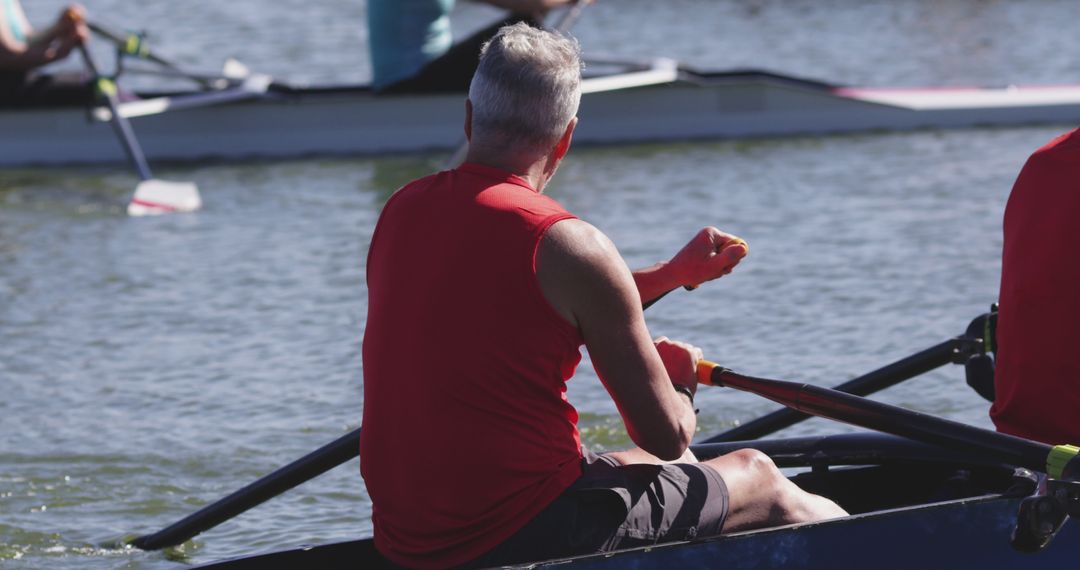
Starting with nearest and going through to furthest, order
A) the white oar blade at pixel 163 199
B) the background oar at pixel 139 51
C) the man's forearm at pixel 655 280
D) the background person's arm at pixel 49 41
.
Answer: the man's forearm at pixel 655 280
the white oar blade at pixel 163 199
the background person's arm at pixel 49 41
the background oar at pixel 139 51

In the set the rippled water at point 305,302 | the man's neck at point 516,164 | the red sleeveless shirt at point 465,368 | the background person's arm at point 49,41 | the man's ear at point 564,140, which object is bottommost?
the rippled water at point 305,302

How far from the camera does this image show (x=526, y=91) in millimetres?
2529

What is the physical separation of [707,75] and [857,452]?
6.38 meters

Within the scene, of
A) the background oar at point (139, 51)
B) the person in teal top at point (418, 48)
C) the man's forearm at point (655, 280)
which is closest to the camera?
the man's forearm at point (655, 280)

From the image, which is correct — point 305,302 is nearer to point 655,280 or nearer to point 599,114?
point 599,114

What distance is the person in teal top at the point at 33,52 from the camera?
8.70 metres

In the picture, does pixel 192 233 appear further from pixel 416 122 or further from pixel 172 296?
pixel 416 122

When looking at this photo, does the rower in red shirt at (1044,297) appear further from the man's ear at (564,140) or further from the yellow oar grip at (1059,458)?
the man's ear at (564,140)

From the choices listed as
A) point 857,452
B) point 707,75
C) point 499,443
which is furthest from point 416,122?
point 499,443

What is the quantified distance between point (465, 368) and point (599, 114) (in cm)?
712

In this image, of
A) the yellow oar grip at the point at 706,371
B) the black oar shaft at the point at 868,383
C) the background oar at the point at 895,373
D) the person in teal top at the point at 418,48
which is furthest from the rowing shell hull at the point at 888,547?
the person in teal top at the point at 418,48

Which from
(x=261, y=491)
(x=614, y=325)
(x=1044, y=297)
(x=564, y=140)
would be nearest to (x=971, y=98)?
(x=261, y=491)

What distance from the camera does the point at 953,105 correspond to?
9422 millimetres

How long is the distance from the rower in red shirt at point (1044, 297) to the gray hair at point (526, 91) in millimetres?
888
